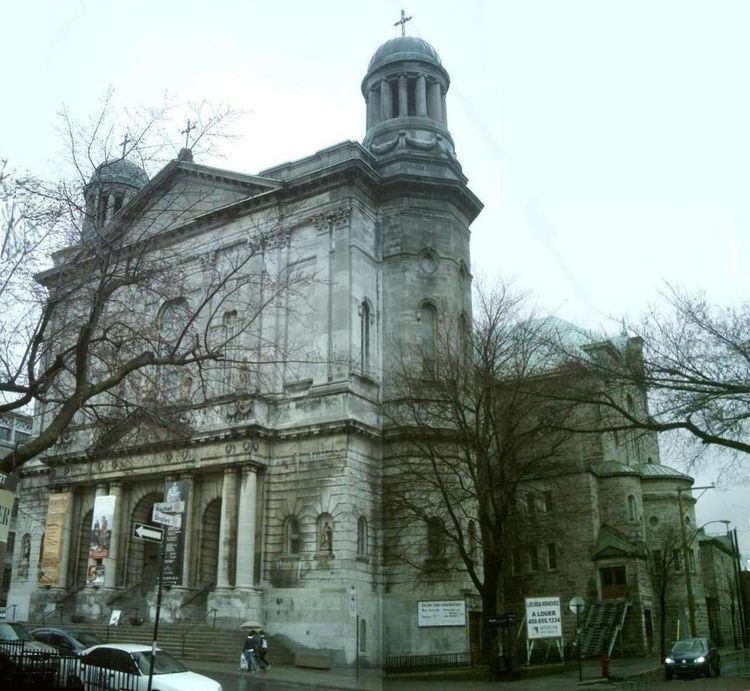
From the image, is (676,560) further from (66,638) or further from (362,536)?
(66,638)

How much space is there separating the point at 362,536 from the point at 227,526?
5.81 meters

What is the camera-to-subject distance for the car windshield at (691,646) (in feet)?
101

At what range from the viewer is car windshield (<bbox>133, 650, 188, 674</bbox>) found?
17703 millimetres

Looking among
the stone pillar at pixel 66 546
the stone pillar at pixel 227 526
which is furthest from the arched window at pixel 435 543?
the stone pillar at pixel 66 546

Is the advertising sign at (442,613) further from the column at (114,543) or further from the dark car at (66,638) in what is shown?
the column at (114,543)

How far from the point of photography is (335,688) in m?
24.4

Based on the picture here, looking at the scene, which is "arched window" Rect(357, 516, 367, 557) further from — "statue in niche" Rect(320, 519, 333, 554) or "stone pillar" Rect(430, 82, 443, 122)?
"stone pillar" Rect(430, 82, 443, 122)

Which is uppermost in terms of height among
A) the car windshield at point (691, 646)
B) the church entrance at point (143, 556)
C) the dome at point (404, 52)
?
the dome at point (404, 52)

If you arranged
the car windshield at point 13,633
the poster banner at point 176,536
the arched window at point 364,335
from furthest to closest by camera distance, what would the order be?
1. the arched window at point 364,335
2. the poster banner at point 176,536
3. the car windshield at point 13,633

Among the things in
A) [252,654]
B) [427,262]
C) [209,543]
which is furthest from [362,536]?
[427,262]

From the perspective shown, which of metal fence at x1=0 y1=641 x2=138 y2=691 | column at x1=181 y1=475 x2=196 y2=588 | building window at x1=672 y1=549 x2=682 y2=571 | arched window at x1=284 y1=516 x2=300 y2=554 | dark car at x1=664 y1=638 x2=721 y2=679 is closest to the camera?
metal fence at x1=0 y1=641 x2=138 y2=691

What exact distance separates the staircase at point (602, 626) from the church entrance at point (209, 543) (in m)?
20.0

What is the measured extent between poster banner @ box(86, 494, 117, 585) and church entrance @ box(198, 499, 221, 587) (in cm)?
449

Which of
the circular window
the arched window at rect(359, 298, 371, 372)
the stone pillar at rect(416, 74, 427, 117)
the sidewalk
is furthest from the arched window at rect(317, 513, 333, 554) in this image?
the stone pillar at rect(416, 74, 427, 117)
